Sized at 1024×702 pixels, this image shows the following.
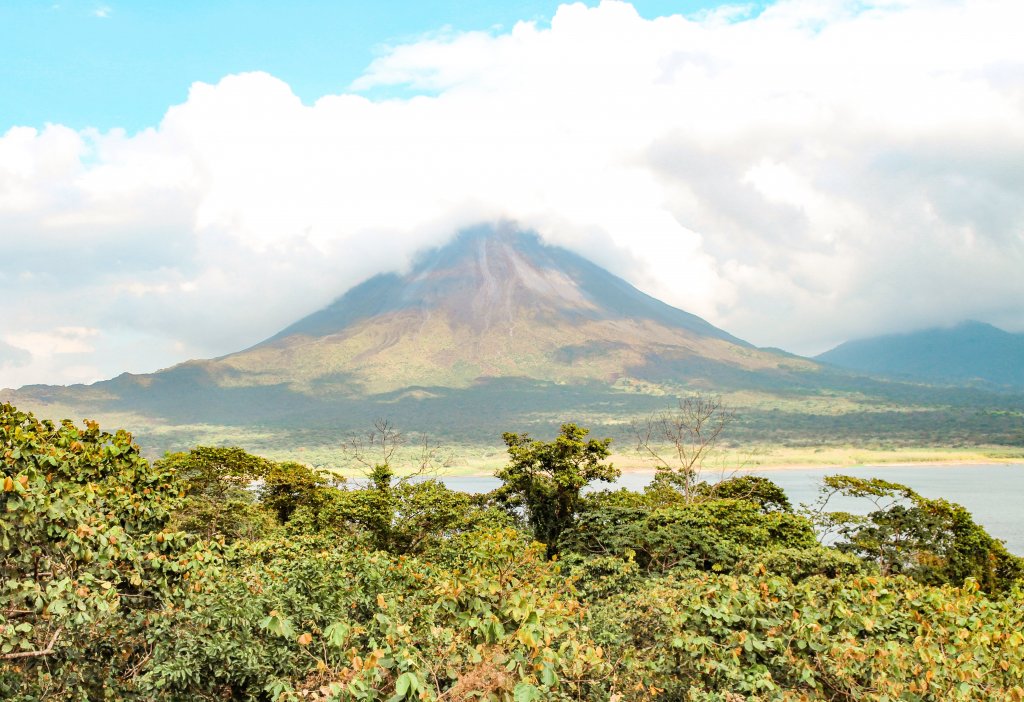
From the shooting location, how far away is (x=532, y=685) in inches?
159

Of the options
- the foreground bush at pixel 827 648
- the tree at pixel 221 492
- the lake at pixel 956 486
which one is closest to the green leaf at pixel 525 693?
the foreground bush at pixel 827 648

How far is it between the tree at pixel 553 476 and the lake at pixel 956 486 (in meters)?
13.8

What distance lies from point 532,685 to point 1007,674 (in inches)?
150

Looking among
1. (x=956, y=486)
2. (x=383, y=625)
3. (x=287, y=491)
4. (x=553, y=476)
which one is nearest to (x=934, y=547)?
(x=553, y=476)

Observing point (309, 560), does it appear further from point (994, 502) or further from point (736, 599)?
point (994, 502)

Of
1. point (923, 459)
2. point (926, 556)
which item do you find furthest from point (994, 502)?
point (926, 556)

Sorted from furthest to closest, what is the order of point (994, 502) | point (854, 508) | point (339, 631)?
point (854, 508)
point (994, 502)
point (339, 631)

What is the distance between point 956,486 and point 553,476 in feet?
280

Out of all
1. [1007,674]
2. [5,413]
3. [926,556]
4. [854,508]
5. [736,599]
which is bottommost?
[854,508]

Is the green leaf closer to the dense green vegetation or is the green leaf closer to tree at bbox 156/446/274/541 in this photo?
the dense green vegetation

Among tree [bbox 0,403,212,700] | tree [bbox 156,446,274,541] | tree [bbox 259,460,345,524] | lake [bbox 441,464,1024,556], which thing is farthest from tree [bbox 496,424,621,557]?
tree [bbox 0,403,212,700]

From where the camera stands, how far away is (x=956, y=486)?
9325 centimetres

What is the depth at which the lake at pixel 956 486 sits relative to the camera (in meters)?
57.9

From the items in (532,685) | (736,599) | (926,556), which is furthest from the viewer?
(926,556)
